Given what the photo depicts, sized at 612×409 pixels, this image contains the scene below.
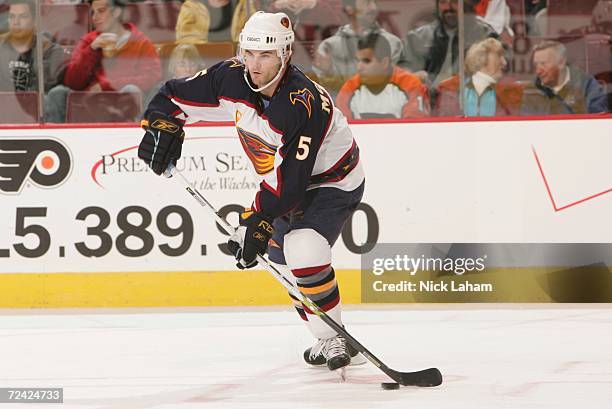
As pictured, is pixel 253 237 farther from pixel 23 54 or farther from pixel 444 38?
pixel 23 54

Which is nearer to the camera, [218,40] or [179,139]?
[179,139]

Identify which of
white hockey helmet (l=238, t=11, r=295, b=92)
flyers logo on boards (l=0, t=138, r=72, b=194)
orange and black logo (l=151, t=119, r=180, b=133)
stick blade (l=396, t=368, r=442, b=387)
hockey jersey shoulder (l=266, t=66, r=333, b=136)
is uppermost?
white hockey helmet (l=238, t=11, r=295, b=92)

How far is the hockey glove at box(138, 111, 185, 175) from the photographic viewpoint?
12.2 ft

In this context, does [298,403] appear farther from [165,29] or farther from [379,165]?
[165,29]

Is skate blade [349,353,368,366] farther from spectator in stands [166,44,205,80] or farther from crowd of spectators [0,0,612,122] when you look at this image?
spectator in stands [166,44,205,80]

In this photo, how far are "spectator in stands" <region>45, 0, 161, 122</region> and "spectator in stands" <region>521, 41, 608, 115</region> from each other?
1.83 metres

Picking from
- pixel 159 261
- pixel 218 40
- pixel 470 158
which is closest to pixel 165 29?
pixel 218 40

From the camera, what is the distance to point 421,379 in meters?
3.41

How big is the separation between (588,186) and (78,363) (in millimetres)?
2591

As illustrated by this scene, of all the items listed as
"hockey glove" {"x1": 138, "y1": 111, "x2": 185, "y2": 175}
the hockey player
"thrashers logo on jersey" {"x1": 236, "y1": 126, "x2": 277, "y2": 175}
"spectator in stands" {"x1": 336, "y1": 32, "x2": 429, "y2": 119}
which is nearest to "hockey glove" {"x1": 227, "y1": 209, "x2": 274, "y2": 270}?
the hockey player

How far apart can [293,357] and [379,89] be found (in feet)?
5.83

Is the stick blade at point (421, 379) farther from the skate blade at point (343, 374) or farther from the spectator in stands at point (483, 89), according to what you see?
the spectator in stands at point (483, 89)

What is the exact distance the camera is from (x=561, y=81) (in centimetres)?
532

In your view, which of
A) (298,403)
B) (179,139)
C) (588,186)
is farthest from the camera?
(588,186)
